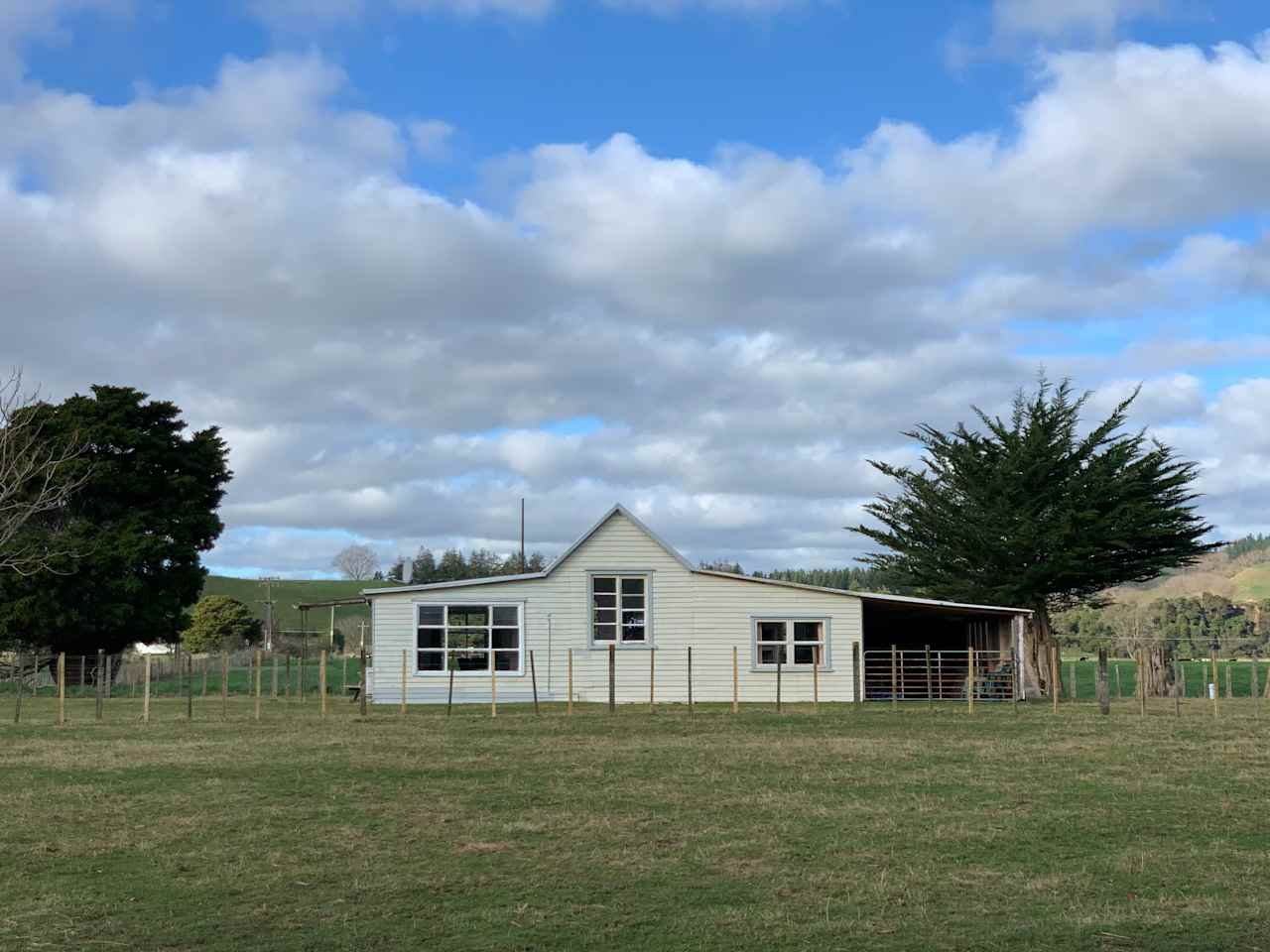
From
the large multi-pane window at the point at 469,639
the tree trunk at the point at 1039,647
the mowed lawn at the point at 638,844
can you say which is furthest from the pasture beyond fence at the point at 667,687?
the mowed lawn at the point at 638,844

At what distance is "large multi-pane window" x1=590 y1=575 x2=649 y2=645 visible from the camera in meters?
35.3

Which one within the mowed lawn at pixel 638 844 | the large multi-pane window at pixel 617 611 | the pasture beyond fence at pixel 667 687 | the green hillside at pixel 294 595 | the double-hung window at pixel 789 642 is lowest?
the mowed lawn at pixel 638 844

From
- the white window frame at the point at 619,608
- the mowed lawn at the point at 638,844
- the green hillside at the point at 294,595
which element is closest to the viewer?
the mowed lawn at the point at 638,844

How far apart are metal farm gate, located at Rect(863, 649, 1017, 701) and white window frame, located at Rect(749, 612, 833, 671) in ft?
4.36

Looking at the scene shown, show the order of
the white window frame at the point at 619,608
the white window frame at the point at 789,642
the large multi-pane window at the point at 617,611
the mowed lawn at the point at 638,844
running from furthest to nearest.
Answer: the white window frame at the point at 789,642, the large multi-pane window at the point at 617,611, the white window frame at the point at 619,608, the mowed lawn at the point at 638,844

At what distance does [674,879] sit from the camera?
A: 10117 mm

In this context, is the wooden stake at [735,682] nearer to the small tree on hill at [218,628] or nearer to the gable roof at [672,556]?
the gable roof at [672,556]

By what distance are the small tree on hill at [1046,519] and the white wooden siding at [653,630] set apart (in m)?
7.90

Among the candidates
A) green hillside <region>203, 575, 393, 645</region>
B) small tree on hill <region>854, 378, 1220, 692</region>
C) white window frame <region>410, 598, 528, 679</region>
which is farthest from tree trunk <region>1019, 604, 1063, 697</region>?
green hillside <region>203, 575, 393, 645</region>

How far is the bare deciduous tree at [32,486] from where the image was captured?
42.4 meters

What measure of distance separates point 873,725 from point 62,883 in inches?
680

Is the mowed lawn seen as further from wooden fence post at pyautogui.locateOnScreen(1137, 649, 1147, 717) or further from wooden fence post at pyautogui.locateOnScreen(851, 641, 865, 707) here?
wooden fence post at pyautogui.locateOnScreen(851, 641, 865, 707)

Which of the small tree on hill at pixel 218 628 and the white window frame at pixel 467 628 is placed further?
the small tree on hill at pixel 218 628

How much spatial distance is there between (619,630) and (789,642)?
4.62 meters
